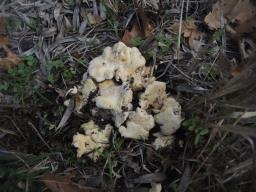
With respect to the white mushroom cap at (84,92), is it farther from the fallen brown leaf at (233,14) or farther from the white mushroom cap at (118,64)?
the fallen brown leaf at (233,14)

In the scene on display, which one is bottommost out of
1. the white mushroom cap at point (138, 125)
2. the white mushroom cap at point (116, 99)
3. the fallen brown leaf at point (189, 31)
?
the white mushroom cap at point (138, 125)

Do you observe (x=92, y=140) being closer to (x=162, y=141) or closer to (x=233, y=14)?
(x=162, y=141)

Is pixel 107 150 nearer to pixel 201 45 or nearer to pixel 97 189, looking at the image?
pixel 97 189

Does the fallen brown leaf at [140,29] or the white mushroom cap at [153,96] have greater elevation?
the fallen brown leaf at [140,29]

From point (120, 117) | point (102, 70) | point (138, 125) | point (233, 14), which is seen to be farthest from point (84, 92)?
point (233, 14)

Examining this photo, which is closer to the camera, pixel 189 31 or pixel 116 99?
pixel 116 99

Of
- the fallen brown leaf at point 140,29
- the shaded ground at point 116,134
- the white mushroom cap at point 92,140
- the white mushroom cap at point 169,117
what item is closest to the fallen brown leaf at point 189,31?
the shaded ground at point 116,134

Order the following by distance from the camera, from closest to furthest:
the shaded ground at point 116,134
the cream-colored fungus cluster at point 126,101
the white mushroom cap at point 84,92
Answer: the shaded ground at point 116,134
the cream-colored fungus cluster at point 126,101
the white mushroom cap at point 84,92
